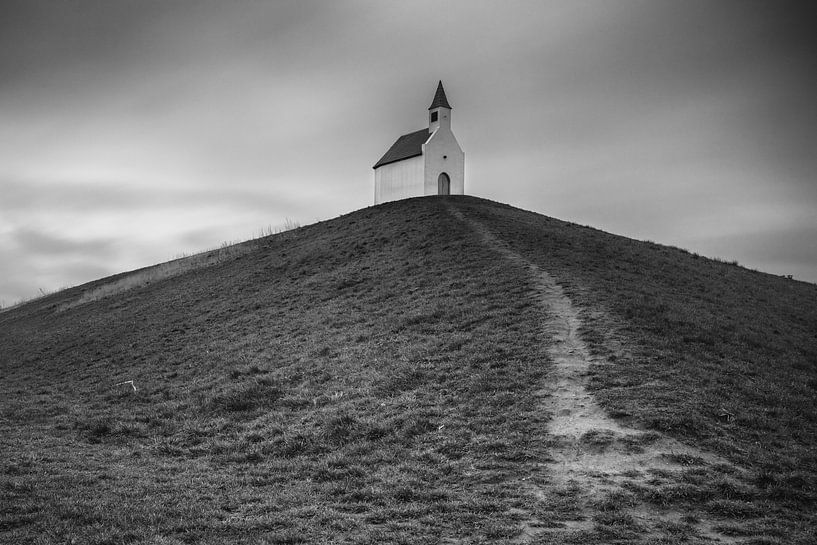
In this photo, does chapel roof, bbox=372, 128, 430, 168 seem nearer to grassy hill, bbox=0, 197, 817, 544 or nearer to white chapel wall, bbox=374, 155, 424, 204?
white chapel wall, bbox=374, 155, 424, 204

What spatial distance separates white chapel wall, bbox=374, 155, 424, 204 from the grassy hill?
18.8 m

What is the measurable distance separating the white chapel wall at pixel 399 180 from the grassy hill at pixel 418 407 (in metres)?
18.8

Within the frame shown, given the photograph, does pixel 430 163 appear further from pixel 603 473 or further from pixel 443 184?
pixel 603 473

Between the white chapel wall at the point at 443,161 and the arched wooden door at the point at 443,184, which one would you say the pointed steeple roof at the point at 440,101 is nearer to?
the white chapel wall at the point at 443,161

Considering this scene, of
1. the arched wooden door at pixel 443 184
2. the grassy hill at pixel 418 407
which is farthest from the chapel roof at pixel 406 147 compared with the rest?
the grassy hill at pixel 418 407

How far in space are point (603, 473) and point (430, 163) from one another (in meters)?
45.9

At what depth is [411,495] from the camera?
38.0ft

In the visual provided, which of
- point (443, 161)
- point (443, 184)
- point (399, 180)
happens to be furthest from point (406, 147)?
point (443, 184)

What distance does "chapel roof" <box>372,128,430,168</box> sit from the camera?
2214 inches

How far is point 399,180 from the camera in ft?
190

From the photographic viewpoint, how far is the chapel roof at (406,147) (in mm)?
56244

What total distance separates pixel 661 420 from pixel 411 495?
240 inches

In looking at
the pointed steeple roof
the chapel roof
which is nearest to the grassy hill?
the chapel roof

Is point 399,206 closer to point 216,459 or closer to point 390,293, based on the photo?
point 390,293
